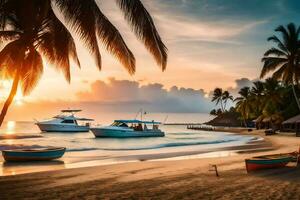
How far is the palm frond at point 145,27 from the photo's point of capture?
31.9ft

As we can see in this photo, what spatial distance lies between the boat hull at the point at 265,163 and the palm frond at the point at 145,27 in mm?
7868

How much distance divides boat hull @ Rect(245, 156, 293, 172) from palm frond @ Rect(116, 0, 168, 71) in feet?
25.8

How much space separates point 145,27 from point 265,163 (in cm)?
950

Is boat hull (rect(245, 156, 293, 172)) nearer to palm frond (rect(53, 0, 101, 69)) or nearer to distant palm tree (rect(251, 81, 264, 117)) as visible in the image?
palm frond (rect(53, 0, 101, 69))

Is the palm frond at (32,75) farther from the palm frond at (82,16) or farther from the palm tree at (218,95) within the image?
the palm tree at (218,95)

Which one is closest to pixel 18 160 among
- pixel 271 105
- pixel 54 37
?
pixel 54 37

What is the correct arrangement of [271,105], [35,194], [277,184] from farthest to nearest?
[271,105] → [277,184] → [35,194]

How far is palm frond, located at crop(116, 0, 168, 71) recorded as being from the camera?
383 inches

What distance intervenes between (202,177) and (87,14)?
8.44 m

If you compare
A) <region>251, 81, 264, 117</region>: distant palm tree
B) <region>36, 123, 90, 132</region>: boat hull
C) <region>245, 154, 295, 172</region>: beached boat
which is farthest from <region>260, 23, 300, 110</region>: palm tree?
<region>36, 123, 90, 132</region>: boat hull

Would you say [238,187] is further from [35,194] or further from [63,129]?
[63,129]

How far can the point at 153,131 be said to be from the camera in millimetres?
65438

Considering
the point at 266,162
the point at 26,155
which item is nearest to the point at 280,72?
the point at 266,162

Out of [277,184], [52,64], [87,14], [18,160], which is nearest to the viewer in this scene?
[87,14]
